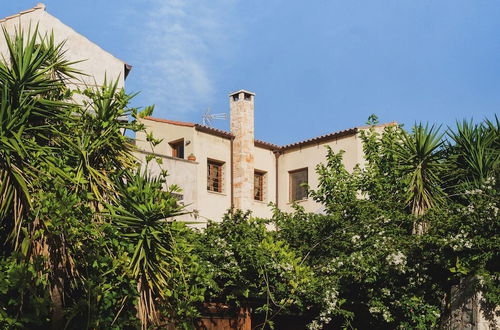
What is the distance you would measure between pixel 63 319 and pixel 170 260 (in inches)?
76.8

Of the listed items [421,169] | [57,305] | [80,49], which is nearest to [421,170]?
[421,169]

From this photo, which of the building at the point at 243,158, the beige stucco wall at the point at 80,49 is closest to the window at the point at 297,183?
the building at the point at 243,158

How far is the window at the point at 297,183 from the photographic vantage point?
31.2 meters

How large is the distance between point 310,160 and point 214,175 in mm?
4669

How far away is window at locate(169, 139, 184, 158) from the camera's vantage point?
28391mm

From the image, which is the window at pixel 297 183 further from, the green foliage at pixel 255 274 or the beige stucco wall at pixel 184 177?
the green foliage at pixel 255 274

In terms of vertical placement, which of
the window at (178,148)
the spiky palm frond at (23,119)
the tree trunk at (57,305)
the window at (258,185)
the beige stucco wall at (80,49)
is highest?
the beige stucco wall at (80,49)

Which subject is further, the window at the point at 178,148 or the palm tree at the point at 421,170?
the window at the point at 178,148

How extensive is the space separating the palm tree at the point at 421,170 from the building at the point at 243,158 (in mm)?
13010

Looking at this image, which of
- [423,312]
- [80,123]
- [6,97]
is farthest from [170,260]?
[423,312]

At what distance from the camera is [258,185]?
31328mm

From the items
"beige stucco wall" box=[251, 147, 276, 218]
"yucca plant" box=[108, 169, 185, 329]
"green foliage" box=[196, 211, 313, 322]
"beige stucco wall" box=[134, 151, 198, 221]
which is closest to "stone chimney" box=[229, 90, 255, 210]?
"beige stucco wall" box=[251, 147, 276, 218]

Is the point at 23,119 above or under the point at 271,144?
under

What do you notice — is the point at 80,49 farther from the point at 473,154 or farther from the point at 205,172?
the point at 473,154
